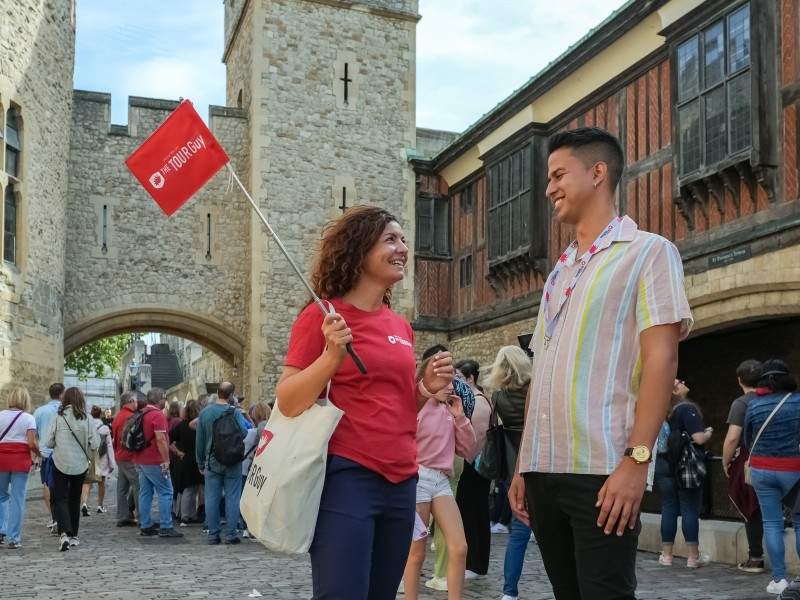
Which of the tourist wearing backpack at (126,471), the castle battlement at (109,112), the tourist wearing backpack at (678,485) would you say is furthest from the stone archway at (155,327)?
the tourist wearing backpack at (678,485)

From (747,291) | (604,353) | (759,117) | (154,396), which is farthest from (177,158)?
(747,291)

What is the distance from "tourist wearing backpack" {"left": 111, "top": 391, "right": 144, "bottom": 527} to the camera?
10727 mm

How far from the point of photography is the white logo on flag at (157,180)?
4047 millimetres

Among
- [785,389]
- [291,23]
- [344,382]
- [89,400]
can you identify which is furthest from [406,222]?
[89,400]

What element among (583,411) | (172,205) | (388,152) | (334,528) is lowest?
(334,528)

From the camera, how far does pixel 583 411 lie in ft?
7.89

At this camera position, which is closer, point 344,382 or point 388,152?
point 344,382

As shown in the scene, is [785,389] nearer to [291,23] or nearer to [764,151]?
[764,151]

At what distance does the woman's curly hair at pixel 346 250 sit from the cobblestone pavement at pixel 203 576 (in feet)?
12.8

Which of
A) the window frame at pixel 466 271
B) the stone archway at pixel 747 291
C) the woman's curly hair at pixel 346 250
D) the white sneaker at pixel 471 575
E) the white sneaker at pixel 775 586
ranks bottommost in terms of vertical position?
the white sneaker at pixel 471 575

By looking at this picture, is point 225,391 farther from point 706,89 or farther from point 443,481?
point 706,89

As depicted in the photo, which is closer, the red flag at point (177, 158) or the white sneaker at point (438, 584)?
the red flag at point (177, 158)

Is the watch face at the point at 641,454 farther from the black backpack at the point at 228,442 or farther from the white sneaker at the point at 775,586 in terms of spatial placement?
the black backpack at the point at 228,442

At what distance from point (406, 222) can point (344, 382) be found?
18.4 m
